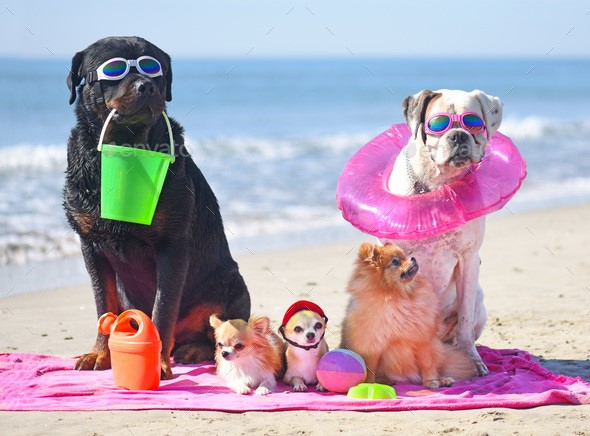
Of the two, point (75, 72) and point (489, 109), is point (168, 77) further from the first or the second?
point (489, 109)

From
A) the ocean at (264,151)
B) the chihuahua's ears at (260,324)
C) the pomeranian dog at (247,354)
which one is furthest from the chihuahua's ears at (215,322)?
the ocean at (264,151)

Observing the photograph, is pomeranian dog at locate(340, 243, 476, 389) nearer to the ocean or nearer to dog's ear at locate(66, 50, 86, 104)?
dog's ear at locate(66, 50, 86, 104)

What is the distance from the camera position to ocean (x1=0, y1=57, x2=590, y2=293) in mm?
10523

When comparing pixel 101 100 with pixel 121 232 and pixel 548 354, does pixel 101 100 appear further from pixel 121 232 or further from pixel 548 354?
pixel 548 354

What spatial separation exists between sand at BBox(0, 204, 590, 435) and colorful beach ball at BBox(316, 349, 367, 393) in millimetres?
312

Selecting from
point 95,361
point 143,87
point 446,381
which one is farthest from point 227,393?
point 143,87

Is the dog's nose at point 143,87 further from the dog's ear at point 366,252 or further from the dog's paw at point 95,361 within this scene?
the dog's paw at point 95,361

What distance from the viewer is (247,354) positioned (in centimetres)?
525

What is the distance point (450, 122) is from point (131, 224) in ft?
6.57

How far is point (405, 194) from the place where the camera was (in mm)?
5723

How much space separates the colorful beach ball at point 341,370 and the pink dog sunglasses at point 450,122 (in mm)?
1441

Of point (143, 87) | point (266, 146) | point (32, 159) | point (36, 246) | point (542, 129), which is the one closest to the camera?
point (143, 87)

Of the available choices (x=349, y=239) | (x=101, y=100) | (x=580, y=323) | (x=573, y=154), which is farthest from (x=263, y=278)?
(x=573, y=154)

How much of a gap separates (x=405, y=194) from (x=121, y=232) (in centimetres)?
177
